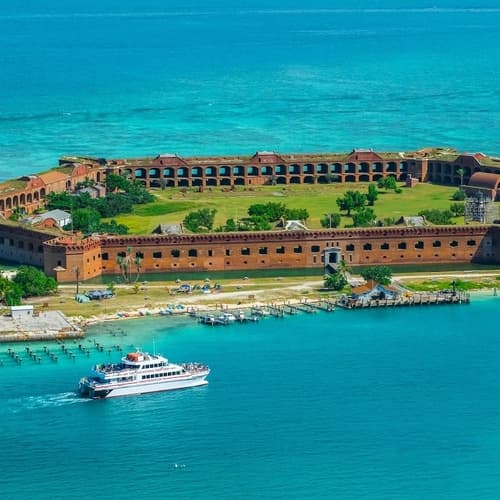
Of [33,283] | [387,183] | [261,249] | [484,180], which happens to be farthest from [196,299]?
[387,183]

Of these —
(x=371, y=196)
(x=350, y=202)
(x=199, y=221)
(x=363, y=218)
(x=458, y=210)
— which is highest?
(x=371, y=196)

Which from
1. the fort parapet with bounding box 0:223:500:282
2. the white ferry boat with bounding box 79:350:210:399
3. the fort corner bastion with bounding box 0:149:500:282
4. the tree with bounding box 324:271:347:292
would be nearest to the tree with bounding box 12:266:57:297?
the fort corner bastion with bounding box 0:149:500:282

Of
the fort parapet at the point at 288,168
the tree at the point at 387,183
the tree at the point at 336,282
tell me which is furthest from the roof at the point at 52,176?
the tree at the point at 336,282

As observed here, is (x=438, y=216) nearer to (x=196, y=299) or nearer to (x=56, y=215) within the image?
(x=196, y=299)

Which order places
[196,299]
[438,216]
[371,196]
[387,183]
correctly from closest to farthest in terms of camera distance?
[196,299]
[438,216]
[371,196]
[387,183]

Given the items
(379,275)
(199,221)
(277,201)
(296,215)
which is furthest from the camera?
(277,201)

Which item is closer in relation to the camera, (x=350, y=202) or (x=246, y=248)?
(x=246, y=248)

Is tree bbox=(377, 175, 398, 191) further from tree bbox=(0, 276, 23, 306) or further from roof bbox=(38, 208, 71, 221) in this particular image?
tree bbox=(0, 276, 23, 306)
